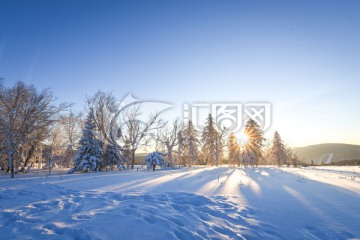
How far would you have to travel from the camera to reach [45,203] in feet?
18.8

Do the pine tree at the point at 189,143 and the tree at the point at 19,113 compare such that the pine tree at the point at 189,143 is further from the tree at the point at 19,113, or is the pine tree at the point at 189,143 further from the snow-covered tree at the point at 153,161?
the tree at the point at 19,113

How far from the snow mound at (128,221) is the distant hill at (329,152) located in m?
96.2

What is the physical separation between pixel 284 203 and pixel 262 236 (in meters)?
2.64

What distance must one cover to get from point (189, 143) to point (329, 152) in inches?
3917

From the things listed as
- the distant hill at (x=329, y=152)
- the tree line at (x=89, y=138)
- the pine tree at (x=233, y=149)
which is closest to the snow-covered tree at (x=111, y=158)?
the tree line at (x=89, y=138)

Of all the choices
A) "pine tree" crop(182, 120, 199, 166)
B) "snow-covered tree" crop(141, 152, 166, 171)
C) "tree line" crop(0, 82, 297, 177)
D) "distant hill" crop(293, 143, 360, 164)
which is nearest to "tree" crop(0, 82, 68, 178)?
"tree line" crop(0, 82, 297, 177)

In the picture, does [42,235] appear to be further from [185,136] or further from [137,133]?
[185,136]

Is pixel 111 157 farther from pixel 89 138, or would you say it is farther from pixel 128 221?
pixel 128 221

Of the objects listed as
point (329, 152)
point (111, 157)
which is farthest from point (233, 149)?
point (329, 152)

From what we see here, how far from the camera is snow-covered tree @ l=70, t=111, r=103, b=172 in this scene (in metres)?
21.6

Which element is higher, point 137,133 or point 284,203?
point 137,133

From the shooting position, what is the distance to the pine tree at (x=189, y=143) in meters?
39.5

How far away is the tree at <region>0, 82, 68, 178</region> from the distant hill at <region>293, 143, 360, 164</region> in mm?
95772

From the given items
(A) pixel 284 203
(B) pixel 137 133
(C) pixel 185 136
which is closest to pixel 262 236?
(A) pixel 284 203
